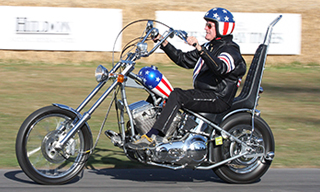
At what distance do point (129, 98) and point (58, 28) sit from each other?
3.87 m

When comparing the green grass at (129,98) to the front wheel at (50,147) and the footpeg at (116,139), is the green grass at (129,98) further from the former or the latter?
the footpeg at (116,139)

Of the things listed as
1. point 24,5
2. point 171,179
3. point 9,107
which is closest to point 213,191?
point 171,179

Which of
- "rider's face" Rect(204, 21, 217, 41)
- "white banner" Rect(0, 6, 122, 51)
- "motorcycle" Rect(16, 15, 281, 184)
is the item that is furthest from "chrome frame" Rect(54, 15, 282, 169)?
"white banner" Rect(0, 6, 122, 51)

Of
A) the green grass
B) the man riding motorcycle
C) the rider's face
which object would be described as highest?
the rider's face

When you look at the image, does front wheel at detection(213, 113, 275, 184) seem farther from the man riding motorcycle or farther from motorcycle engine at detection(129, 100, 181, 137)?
motorcycle engine at detection(129, 100, 181, 137)

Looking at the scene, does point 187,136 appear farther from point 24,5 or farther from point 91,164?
point 24,5

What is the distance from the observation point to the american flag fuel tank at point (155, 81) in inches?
A: 177

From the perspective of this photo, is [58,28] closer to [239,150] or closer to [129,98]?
[129,98]

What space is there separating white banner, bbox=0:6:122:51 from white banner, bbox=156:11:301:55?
1.43 m

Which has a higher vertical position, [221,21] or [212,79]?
→ [221,21]

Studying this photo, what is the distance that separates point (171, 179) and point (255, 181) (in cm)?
87

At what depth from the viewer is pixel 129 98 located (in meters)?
9.22

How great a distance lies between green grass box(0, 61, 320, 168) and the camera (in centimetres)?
596

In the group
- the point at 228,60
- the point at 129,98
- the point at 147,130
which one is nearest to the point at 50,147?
the point at 147,130
